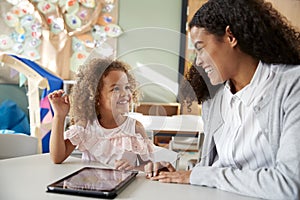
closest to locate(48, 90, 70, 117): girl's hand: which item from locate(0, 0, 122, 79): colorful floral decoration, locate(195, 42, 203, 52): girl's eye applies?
locate(195, 42, 203, 52): girl's eye

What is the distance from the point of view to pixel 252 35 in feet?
2.86

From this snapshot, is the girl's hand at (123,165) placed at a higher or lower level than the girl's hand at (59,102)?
lower

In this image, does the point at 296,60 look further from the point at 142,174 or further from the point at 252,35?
the point at 142,174

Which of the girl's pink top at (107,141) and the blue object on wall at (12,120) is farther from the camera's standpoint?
the blue object on wall at (12,120)

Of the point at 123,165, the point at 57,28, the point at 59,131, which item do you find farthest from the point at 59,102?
the point at 57,28

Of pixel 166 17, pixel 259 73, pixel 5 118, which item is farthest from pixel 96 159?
pixel 166 17

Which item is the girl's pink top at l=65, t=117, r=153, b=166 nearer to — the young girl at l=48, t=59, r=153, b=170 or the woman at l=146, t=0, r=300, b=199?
the young girl at l=48, t=59, r=153, b=170

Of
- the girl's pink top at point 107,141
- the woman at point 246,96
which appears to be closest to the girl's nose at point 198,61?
the woman at point 246,96

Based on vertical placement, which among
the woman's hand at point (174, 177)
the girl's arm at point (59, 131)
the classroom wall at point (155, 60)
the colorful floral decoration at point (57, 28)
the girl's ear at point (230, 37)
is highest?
the colorful floral decoration at point (57, 28)

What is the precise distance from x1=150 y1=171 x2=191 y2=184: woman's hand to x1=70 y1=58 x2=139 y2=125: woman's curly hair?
23 cm

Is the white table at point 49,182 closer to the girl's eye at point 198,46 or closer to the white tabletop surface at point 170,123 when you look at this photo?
the white tabletop surface at point 170,123

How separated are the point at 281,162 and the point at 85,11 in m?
2.89

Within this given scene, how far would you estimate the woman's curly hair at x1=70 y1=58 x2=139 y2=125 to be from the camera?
994 millimetres

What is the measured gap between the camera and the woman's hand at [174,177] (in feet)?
2.67
